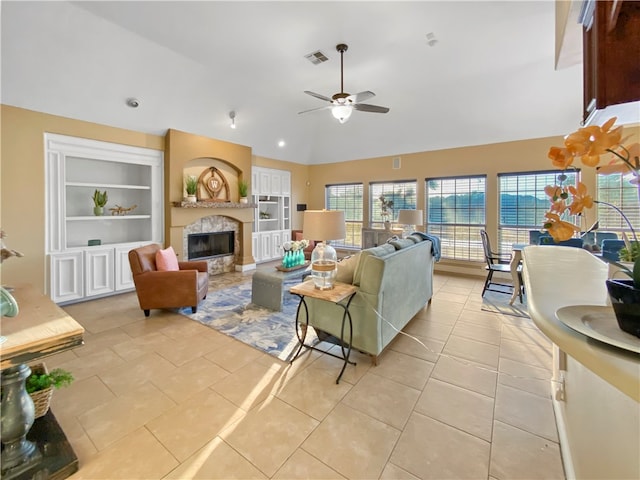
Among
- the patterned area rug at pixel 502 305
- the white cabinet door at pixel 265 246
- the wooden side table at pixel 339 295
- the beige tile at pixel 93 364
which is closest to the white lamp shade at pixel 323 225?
the wooden side table at pixel 339 295

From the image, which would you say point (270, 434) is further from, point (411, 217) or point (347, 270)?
point (411, 217)

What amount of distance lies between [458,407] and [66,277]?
538 centimetres

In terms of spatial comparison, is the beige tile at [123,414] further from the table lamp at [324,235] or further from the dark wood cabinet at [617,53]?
the dark wood cabinet at [617,53]

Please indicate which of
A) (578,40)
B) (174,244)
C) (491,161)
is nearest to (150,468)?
(578,40)

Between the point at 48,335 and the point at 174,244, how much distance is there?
4.38 meters

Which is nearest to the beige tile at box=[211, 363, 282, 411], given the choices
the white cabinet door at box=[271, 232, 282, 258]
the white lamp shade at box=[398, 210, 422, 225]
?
the white lamp shade at box=[398, 210, 422, 225]

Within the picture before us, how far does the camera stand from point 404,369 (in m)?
2.68

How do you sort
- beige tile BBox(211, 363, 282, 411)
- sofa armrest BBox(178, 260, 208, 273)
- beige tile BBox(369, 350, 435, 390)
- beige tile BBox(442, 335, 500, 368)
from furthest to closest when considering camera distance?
sofa armrest BBox(178, 260, 208, 273)
beige tile BBox(442, 335, 500, 368)
beige tile BBox(369, 350, 435, 390)
beige tile BBox(211, 363, 282, 411)

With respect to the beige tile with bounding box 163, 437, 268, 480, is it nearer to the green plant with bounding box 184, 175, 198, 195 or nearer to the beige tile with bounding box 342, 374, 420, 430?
the beige tile with bounding box 342, 374, 420, 430

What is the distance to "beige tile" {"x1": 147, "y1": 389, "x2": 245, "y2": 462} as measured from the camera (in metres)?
1.86

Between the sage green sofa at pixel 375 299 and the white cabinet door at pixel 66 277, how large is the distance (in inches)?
148

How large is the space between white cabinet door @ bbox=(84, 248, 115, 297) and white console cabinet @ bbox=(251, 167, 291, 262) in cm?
312

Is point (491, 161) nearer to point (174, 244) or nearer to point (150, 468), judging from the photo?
point (174, 244)

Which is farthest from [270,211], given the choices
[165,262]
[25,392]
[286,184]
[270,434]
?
[25,392]
